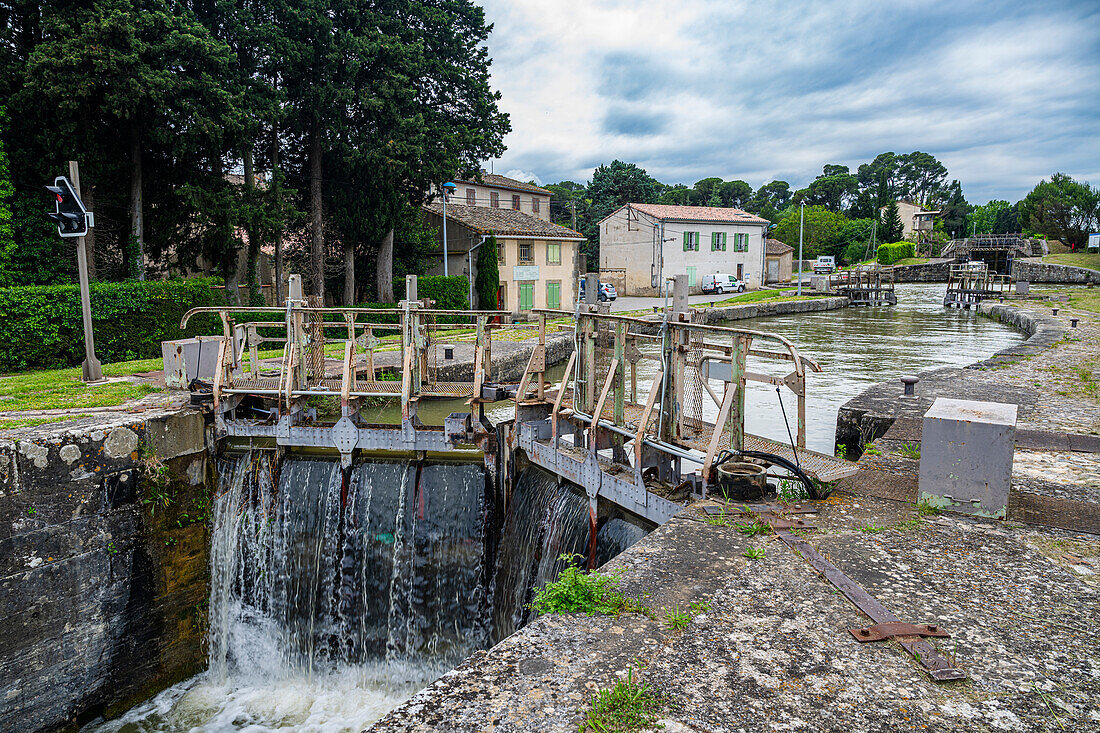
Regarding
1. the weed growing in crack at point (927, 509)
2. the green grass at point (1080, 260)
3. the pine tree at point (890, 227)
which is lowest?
the weed growing in crack at point (927, 509)

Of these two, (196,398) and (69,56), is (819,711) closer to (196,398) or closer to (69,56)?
(196,398)

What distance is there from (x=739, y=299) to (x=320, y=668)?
35.1 meters

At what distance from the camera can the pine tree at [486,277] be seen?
3059 cm

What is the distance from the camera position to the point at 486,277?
101 ft

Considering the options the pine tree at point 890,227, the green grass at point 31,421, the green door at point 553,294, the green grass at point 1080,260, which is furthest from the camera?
the pine tree at point 890,227

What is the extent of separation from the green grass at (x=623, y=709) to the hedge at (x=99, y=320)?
13.7 meters

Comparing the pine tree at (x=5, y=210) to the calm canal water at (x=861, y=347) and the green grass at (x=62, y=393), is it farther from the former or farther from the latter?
the calm canal water at (x=861, y=347)

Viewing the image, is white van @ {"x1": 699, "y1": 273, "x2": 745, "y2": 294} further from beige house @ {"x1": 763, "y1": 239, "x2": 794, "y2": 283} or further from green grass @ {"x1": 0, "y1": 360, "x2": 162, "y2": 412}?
green grass @ {"x1": 0, "y1": 360, "x2": 162, "y2": 412}

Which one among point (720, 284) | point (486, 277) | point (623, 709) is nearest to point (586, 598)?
point (623, 709)

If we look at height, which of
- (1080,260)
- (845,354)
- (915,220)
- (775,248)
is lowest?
(845,354)

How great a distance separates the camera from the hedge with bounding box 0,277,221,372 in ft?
46.0

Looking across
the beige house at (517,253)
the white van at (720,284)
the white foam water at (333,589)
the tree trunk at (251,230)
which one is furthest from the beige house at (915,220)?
the white foam water at (333,589)

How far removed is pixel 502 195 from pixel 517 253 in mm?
10287

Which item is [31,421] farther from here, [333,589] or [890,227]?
[890,227]
